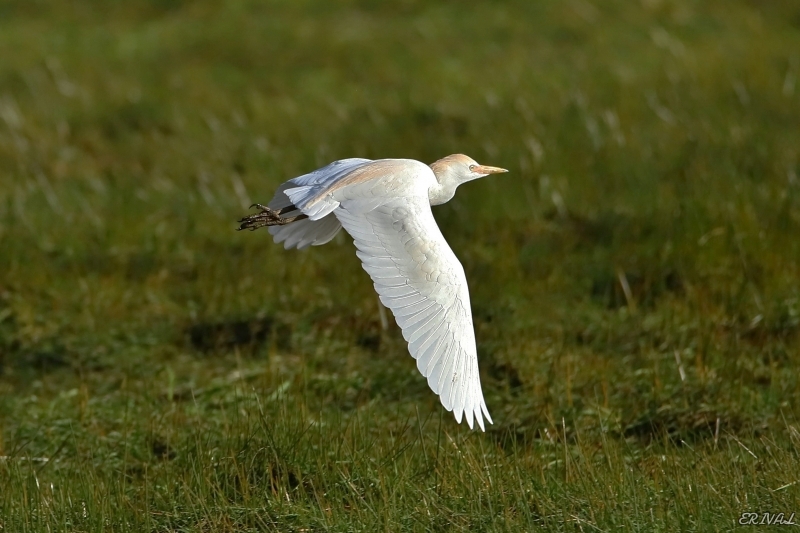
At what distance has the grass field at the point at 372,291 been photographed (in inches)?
138

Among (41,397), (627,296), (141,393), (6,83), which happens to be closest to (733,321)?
(627,296)

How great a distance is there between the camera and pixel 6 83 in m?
8.86

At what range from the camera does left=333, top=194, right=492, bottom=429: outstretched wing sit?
3234 mm

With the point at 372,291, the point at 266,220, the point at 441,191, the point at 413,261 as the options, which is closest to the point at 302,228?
the point at 266,220

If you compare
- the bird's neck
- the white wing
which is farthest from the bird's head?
the white wing

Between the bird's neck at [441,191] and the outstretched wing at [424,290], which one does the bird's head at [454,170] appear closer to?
the bird's neck at [441,191]

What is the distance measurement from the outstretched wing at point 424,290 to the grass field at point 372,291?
14.2 inches

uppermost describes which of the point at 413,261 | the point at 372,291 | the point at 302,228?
the point at 413,261

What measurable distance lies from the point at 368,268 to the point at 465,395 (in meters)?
0.52

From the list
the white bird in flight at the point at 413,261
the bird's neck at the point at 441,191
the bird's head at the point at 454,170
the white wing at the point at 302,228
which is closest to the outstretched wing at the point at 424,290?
the white bird in flight at the point at 413,261

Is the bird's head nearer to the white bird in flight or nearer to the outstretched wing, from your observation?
the white bird in flight

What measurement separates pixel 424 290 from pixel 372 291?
2260 millimetres

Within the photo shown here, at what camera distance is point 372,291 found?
18.4ft

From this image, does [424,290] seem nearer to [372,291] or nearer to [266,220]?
[266,220]
